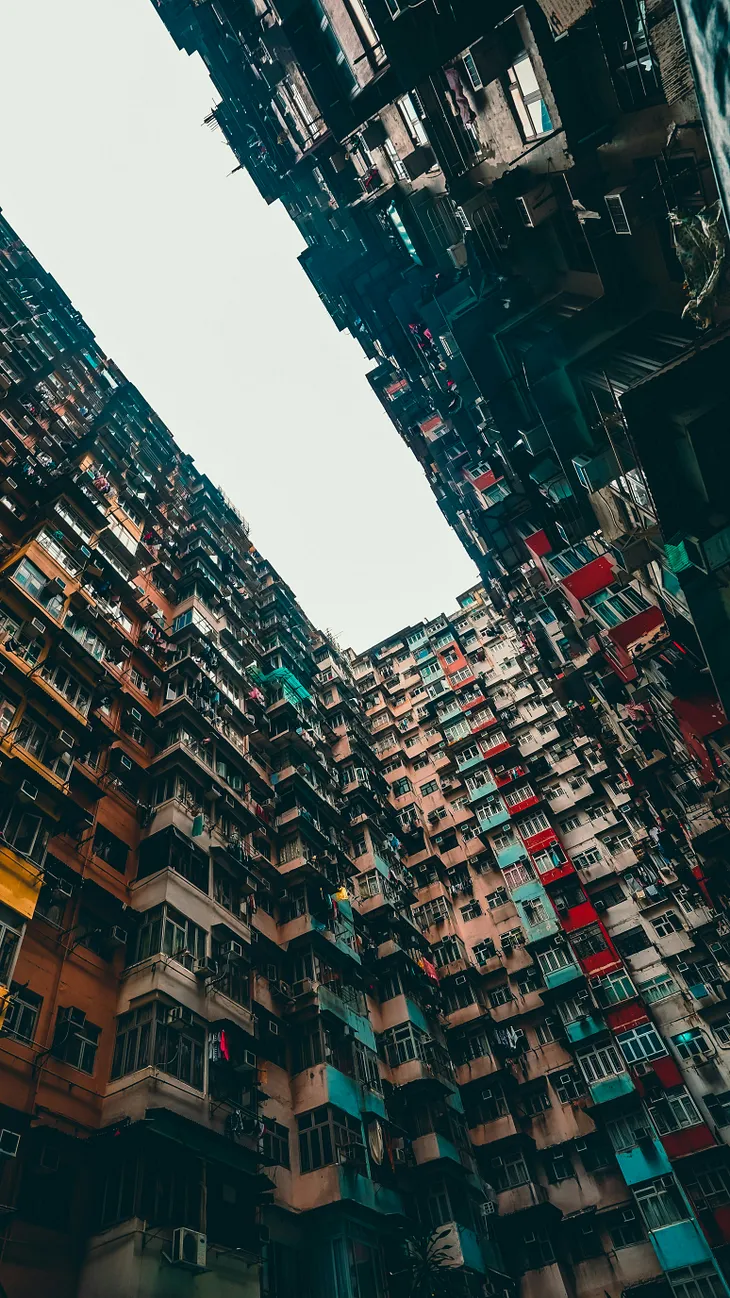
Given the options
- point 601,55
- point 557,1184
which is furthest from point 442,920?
point 601,55

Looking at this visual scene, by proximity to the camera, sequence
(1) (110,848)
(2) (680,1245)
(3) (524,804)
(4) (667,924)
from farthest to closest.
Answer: (3) (524,804), (4) (667,924), (2) (680,1245), (1) (110,848)

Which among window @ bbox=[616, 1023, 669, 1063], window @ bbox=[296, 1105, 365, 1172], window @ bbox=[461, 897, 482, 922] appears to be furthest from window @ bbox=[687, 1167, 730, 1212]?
window @ bbox=[296, 1105, 365, 1172]

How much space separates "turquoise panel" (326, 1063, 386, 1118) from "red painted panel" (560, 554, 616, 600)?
61.4 ft

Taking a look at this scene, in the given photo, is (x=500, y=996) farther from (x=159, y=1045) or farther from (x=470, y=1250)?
(x=159, y=1045)

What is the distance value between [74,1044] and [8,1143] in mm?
3153

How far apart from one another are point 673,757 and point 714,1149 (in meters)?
15.6

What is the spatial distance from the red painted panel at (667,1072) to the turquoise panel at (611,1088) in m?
1.30

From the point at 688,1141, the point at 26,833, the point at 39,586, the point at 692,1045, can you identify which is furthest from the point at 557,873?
the point at 39,586

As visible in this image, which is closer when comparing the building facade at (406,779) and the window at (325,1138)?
the building facade at (406,779)

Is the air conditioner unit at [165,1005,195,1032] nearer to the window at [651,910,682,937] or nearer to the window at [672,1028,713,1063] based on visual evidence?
the window at [672,1028,713,1063]

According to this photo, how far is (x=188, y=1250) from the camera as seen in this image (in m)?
13.6

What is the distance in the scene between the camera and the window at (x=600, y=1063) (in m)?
29.5

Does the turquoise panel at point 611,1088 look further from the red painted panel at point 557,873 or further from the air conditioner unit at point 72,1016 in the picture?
the air conditioner unit at point 72,1016

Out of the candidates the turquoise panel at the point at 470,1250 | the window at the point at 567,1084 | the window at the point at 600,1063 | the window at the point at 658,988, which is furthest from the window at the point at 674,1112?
the turquoise panel at the point at 470,1250
